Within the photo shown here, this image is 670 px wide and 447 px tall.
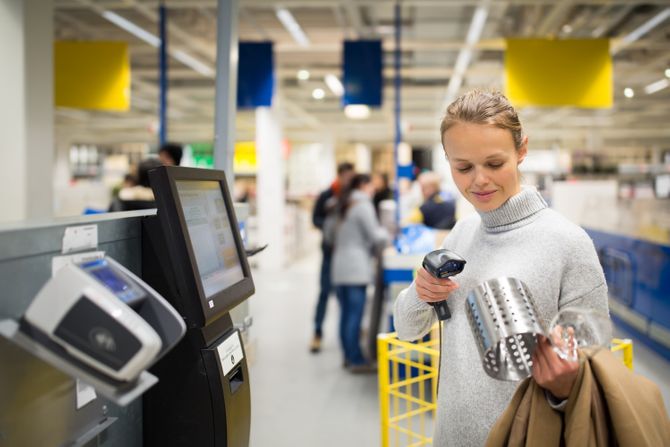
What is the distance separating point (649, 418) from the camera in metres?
1.07

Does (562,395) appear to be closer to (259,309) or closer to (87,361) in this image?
(87,361)

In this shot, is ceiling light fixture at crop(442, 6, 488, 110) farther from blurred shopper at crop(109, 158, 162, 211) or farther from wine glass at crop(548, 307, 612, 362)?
wine glass at crop(548, 307, 612, 362)

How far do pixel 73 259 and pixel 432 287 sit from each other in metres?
0.77

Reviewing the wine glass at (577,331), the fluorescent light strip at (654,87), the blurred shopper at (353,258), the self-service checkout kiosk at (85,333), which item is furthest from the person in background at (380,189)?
the self-service checkout kiosk at (85,333)

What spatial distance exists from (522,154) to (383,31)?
798 cm

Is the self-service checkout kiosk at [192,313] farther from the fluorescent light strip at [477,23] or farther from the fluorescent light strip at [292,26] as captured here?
the fluorescent light strip at [477,23]

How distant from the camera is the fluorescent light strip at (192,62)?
9.55m

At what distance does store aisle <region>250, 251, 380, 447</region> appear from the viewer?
3.67 meters

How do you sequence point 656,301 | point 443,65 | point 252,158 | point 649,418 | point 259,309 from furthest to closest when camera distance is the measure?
point 252,158, point 443,65, point 259,309, point 656,301, point 649,418

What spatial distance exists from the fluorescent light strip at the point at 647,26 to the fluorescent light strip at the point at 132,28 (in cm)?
639

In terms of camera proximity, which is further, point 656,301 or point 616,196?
point 616,196

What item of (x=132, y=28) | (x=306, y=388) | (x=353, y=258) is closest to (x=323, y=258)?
(x=353, y=258)

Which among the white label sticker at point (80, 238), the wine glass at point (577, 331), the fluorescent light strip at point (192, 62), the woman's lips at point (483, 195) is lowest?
the wine glass at point (577, 331)

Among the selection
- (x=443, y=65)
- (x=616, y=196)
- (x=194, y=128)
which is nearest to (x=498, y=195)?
(x=616, y=196)
